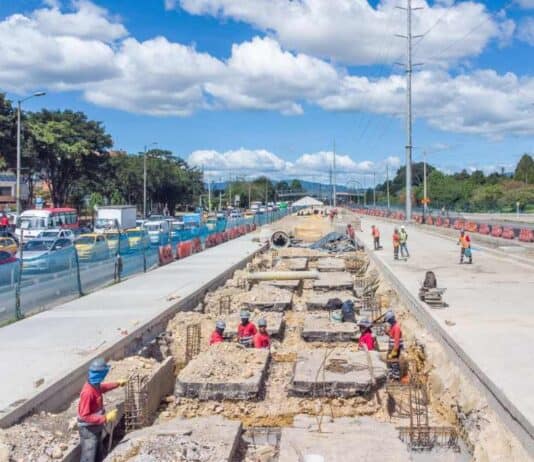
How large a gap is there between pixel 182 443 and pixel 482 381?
4255 millimetres

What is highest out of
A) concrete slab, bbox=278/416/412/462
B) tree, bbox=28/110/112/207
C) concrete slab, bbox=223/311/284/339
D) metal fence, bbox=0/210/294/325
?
tree, bbox=28/110/112/207

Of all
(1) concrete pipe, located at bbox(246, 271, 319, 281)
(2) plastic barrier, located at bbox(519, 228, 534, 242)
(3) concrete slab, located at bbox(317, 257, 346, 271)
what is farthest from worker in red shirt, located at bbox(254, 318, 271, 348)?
(2) plastic barrier, located at bbox(519, 228, 534, 242)

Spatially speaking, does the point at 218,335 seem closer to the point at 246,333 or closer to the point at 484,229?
the point at 246,333

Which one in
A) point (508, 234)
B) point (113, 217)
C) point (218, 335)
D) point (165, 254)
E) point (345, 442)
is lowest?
point (345, 442)

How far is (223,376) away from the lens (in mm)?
10664

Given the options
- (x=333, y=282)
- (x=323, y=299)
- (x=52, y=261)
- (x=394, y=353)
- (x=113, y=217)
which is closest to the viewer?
(x=394, y=353)

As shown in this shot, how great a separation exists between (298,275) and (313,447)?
17107 millimetres

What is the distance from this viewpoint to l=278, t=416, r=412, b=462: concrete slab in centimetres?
774

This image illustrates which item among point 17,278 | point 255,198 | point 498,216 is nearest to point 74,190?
point 498,216

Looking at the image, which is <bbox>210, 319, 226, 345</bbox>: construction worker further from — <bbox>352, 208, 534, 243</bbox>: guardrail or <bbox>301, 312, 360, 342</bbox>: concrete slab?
<bbox>352, 208, 534, 243</bbox>: guardrail

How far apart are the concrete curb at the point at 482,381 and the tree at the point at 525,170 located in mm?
101695

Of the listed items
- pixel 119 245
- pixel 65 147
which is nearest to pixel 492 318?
pixel 119 245

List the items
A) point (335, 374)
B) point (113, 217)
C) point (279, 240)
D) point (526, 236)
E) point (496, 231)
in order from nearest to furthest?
point (335, 374), point (526, 236), point (496, 231), point (279, 240), point (113, 217)

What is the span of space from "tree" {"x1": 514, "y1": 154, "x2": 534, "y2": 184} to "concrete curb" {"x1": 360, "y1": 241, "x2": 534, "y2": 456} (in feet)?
334
